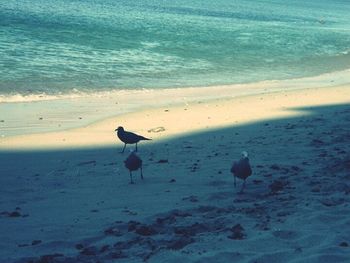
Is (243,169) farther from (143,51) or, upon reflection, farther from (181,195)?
(143,51)

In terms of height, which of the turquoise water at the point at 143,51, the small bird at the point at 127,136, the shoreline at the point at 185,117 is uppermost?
the turquoise water at the point at 143,51

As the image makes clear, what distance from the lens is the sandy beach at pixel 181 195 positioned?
5.59 metres

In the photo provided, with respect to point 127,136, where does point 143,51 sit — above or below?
above

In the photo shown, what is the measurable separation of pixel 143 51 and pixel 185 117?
17.4 metres

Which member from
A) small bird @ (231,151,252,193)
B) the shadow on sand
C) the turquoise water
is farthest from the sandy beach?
the turquoise water

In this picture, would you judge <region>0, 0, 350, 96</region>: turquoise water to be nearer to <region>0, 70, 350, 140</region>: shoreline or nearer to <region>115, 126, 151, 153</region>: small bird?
<region>0, 70, 350, 140</region>: shoreline

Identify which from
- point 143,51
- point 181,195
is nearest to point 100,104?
point 181,195

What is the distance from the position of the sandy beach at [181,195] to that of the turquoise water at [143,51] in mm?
8021

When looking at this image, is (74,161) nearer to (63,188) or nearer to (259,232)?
(63,188)

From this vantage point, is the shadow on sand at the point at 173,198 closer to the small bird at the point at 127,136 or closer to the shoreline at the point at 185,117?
the small bird at the point at 127,136

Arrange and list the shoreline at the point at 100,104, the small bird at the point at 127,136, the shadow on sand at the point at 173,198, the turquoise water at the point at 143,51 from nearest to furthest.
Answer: the shadow on sand at the point at 173,198, the small bird at the point at 127,136, the shoreline at the point at 100,104, the turquoise water at the point at 143,51

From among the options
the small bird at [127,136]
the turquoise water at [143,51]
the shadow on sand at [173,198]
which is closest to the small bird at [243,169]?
the shadow on sand at [173,198]

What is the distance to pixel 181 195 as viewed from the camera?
7.43 metres

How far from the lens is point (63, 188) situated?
320 inches
